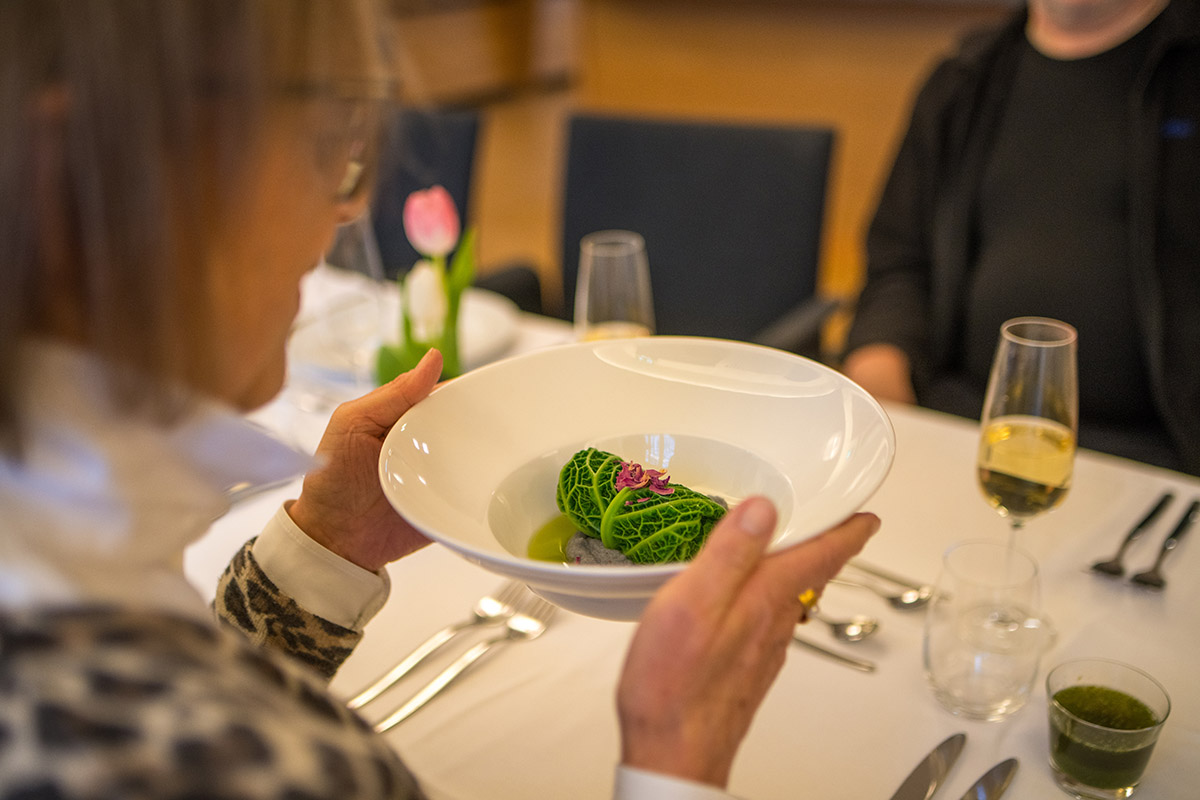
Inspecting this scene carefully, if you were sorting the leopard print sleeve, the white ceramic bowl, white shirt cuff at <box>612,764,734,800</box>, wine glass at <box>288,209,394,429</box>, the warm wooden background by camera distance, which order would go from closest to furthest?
1. white shirt cuff at <box>612,764,734,800</box>
2. the white ceramic bowl
3. the leopard print sleeve
4. wine glass at <box>288,209,394,429</box>
5. the warm wooden background

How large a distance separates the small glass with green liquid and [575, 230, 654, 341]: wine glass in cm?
66

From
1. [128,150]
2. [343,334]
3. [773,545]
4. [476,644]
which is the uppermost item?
[128,150]

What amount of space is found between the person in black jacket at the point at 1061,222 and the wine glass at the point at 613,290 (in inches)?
22.5

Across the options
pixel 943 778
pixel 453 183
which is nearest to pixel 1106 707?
pixel 943 778

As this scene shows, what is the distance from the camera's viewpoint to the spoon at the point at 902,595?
2.71 ft

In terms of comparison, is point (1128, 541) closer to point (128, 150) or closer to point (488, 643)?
point (488, 643)

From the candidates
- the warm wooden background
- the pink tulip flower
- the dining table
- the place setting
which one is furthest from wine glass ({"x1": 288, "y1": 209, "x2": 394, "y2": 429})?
the warm wooden background

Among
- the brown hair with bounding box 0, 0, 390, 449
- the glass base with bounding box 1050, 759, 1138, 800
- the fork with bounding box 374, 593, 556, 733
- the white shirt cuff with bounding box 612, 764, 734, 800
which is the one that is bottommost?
the fork with bounding box 374, 593, 556, 733

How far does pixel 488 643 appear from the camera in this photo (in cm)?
80

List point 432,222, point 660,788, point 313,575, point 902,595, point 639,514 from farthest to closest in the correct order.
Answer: point 432,222 < point 902,595 < point 313,575 < point 639,514 < point 660,788

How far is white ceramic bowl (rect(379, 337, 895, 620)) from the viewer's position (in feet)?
1.94

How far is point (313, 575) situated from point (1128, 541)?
76cm

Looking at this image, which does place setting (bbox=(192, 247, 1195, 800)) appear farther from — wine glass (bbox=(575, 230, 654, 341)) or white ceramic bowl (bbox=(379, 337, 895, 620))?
wine glass (bbox=(575, 230, 654, 341))

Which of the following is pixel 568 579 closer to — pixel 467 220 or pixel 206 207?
pixel 206 207
